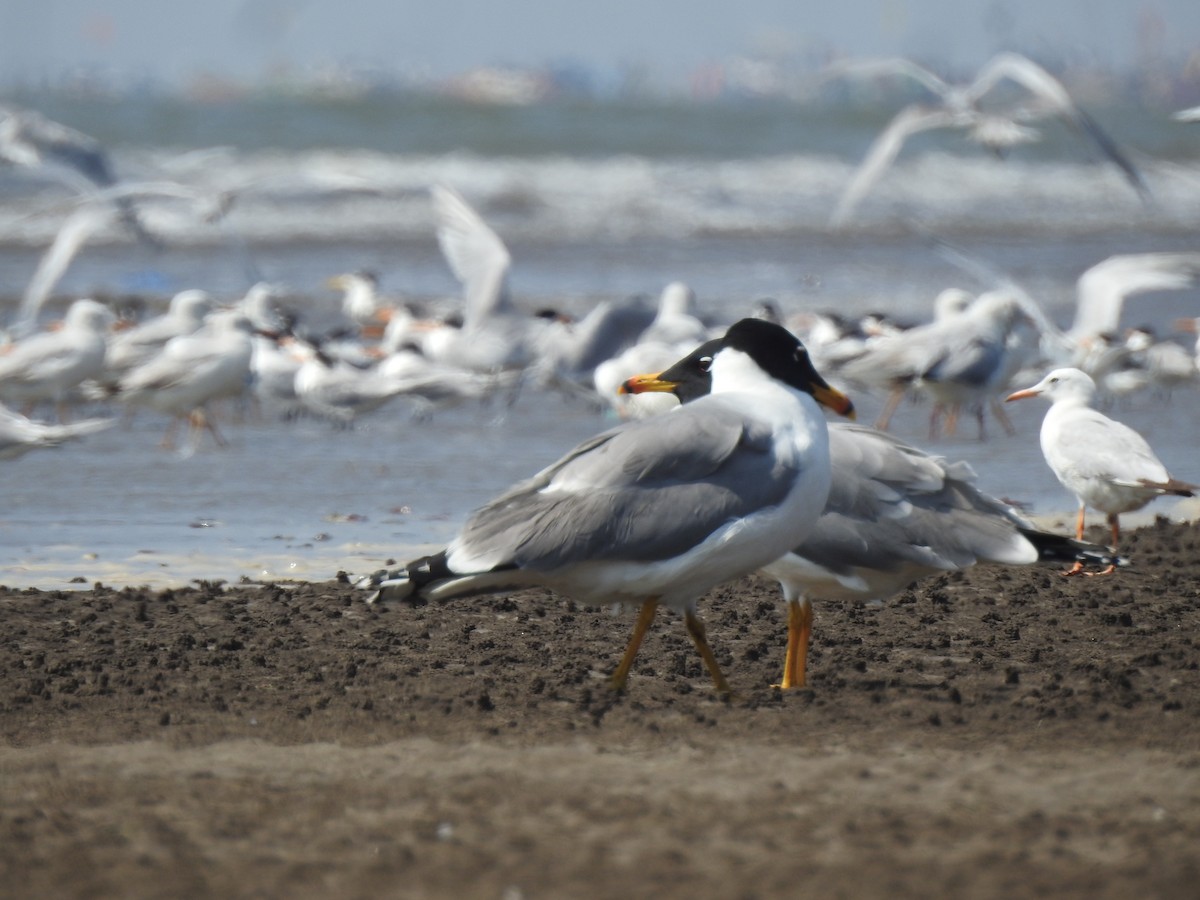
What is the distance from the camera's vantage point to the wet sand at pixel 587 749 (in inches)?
140

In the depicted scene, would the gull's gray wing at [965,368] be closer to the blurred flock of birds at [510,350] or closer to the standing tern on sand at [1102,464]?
the blurred flock of birds at [510,350]

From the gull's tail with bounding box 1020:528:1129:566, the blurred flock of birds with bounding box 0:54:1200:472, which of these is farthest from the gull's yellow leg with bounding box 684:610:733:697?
the blurred flock of birds with bounding box 0:54:1200:472

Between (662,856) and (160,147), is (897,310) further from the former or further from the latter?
(160,147)

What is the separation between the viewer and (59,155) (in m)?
14.8

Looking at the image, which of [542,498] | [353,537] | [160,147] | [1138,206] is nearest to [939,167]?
[1138,206]

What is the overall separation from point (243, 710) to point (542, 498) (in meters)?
1.00

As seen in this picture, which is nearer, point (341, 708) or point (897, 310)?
point (341, 708)

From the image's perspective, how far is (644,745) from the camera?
4.50 meters

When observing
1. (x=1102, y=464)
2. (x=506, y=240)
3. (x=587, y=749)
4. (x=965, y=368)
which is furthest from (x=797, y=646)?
(x=506, y=240)

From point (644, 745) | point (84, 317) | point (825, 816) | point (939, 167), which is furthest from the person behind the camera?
point (939, 167)

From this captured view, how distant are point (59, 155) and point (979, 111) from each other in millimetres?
7325

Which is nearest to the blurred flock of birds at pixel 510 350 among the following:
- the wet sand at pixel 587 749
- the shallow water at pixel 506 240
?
the shallow water at pixel 506 240

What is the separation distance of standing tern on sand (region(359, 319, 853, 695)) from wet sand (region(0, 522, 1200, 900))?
35 centimetres

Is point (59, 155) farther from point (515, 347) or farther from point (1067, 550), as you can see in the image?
point (1067, 550)
